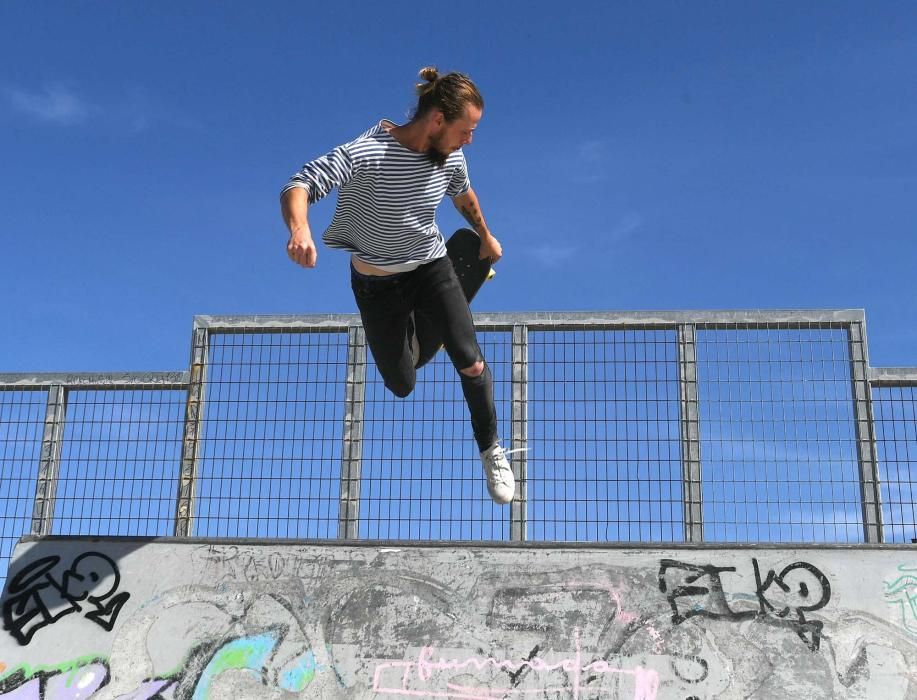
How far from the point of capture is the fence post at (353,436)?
688 cm

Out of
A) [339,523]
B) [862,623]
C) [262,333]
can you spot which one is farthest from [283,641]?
[862,623]

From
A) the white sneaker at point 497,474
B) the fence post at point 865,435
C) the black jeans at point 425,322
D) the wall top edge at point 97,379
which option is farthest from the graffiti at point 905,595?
the wall top edge at point 97,379

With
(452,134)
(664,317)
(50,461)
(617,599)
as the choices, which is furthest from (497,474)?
(50,461)

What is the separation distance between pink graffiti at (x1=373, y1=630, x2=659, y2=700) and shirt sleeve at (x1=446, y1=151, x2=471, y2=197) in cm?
280

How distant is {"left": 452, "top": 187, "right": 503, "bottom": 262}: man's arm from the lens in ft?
16.6

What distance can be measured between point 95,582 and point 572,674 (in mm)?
3308

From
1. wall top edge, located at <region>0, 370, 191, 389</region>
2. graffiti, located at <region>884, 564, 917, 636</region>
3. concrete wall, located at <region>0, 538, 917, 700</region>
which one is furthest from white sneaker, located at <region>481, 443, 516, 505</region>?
wall top edge, located at <region>0, 370, 191, 389</region>

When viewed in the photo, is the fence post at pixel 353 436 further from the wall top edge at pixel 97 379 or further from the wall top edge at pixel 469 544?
the wall top edge at pixel 97 379

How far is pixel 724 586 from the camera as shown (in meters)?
5.92

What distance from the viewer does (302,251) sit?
3.82 meters

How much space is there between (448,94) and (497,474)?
2.00 metres

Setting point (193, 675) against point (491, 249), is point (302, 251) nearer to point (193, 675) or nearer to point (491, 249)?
point (491, 249)

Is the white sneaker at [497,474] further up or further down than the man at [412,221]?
further down

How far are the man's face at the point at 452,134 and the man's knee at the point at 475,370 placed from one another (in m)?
1.03
